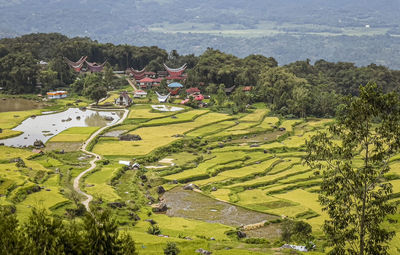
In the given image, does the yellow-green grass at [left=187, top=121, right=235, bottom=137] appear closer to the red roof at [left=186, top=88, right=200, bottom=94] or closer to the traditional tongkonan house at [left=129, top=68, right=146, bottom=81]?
the red roof at [left=186, top=88, right=200, bottom=94]

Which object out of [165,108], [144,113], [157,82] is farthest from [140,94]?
[144,113]

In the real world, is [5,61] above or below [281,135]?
above

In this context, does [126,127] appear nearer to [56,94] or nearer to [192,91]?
[56,94]

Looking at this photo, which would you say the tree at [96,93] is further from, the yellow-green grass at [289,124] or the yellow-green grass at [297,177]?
the yellow-green grass at [297,177]

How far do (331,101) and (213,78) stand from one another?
23.0 meters

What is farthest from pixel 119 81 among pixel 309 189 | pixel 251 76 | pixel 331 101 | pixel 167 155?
pixel 309 189

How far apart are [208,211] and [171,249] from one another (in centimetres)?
A: 1166

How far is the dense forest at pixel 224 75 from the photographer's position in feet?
242

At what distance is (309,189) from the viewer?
40.5m

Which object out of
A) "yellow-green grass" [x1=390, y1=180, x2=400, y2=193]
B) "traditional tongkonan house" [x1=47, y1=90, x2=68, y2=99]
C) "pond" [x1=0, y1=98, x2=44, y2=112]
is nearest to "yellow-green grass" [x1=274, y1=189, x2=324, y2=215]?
"yellow-green grass" [x1=390, y1=180, x2=400, y2=193]

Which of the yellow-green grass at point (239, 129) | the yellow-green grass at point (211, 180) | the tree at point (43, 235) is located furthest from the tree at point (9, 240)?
the yellow-green grass at point (239, 129)

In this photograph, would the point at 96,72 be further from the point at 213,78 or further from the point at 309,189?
the point at 309,189

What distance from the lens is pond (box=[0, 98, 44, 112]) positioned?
236 ft

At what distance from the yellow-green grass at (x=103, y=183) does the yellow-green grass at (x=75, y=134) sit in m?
11.1
